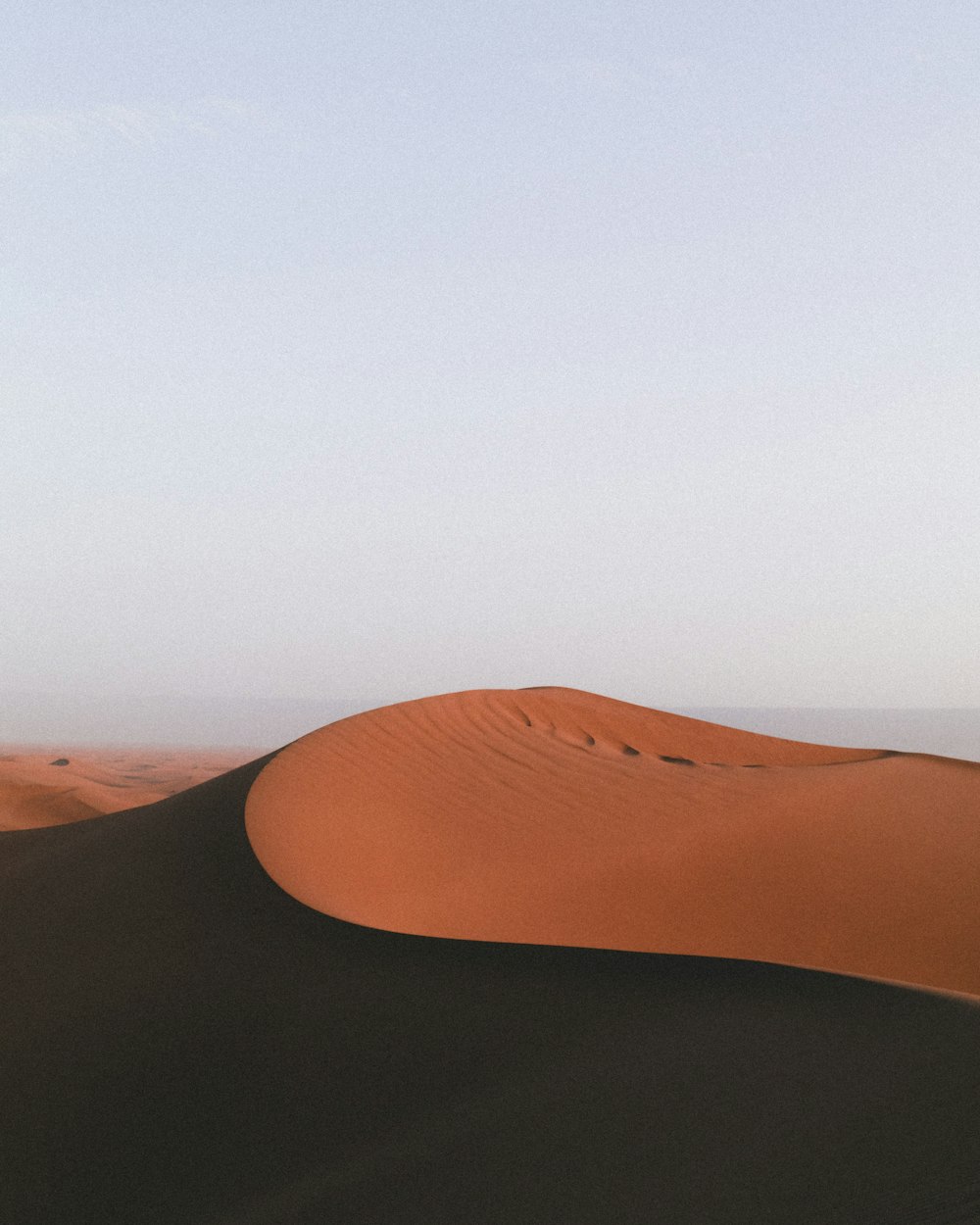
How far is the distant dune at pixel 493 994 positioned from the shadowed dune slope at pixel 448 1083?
0.02 metres

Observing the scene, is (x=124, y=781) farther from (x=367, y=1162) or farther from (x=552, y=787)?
(x=367, y=1162)

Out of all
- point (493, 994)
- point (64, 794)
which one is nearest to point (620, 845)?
point (493, 994)

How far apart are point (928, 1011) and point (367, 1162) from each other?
212 cm

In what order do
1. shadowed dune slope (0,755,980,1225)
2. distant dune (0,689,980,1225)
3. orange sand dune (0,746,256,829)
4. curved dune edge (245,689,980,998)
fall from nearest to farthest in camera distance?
1. shadowed dune slope (0,755,980,1225)
2. distant dune (0,689,980,1225)
3. curved dune edge (245,689,980,998)
4. orange sand dune (0,746,256,829)

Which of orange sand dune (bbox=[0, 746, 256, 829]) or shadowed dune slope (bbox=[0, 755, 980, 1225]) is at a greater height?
shadowed dune slope (bbox=[0, 755, 980, 1225])

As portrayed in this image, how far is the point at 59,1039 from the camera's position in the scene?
16.8 feet

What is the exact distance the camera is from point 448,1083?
4.09m

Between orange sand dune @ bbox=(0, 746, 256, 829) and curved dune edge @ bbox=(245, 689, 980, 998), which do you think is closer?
curved dune edge @ bbox=(245, 689, 980, 998)

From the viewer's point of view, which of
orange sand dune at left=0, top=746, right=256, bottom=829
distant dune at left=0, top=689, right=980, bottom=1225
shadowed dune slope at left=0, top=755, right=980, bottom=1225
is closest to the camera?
shadowed dune slope at left=0, top=755, right=980, bottom=1225

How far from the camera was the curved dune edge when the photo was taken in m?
6.56

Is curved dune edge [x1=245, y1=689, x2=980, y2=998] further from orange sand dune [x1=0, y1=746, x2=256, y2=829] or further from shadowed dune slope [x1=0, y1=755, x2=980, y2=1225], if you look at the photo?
orange sand dune [x1=0, y1=746, x2=256, y2=829]

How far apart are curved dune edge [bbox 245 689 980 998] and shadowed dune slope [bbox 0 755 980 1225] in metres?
1.03

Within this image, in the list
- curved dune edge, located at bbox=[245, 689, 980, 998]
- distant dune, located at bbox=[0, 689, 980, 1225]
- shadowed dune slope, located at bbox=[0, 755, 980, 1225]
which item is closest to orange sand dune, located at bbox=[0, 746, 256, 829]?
curved dune edge, located at bbox=[245, 689, 980, 998]

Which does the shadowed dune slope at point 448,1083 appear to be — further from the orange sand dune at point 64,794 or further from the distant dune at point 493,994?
the orange sand dune at point 64,794
